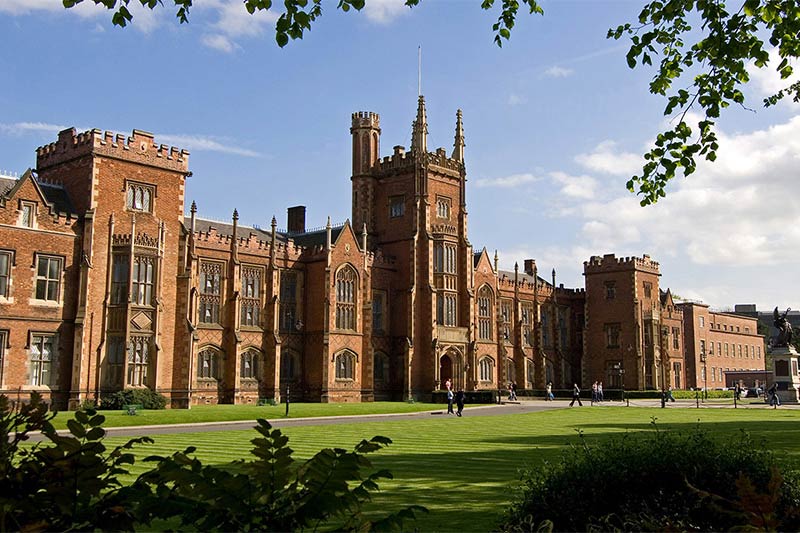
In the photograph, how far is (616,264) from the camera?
248ft

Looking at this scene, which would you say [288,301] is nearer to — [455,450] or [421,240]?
[421,240]

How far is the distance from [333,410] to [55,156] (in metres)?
19.5

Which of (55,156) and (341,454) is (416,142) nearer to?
(55,156)

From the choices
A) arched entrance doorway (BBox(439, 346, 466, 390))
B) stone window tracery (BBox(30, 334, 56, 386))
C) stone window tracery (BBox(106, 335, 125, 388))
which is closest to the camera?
stone window tracery (BBox(30, 334, 56, 386))

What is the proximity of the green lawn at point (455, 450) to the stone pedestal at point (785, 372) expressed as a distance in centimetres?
3305

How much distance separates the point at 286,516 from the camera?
395 centimetres

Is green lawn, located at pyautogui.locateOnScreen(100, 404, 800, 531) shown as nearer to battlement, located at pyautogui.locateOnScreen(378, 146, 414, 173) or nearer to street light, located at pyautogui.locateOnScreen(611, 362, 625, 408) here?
battlement, located at pyautogui.locateOnScreen(378, 146, 414, 173)

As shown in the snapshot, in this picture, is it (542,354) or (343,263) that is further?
(542,354)

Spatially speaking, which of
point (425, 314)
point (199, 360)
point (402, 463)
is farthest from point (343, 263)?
point (402, 463)

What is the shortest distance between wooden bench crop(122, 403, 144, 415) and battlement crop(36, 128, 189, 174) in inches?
483

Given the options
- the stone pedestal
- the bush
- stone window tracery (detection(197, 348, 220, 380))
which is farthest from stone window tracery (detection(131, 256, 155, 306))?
the stone pedestal

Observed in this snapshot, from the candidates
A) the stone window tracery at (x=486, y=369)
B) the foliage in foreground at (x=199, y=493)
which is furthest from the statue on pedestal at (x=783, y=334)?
the foliage in foreground at (x=199, y=493)

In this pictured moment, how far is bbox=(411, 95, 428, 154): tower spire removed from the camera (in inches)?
2412

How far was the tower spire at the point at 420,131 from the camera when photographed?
61259mm
